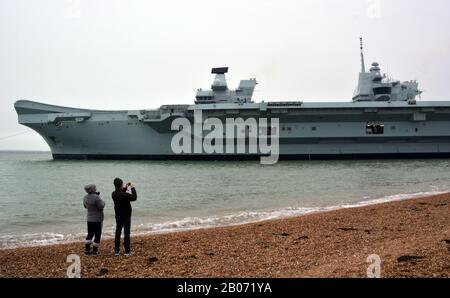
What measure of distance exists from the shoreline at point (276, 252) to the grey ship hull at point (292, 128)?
27.0m

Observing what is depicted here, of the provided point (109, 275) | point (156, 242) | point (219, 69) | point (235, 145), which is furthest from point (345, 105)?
point (109, 275)

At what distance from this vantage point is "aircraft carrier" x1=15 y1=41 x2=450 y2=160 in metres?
34.8

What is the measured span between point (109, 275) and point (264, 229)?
160 inches

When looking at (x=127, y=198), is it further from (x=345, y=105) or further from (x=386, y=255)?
(x=345, y=105)

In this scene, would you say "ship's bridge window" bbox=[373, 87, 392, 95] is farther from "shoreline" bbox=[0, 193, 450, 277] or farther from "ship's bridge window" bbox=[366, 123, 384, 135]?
"shoreline" bbox=[0, 193, 450, 277]

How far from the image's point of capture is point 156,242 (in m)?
7.39

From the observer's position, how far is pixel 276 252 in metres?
6.13

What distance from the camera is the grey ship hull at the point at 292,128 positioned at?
1372 inches

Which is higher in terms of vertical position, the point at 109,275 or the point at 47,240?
the point at 109,275

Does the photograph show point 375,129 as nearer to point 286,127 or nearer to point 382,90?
point 382,90

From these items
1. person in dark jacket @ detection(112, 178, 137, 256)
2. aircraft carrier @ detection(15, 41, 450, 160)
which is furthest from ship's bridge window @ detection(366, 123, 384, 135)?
person in dark jacket @ detection(112, 178, 137, 256)

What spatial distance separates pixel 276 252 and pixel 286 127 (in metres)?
31.2
